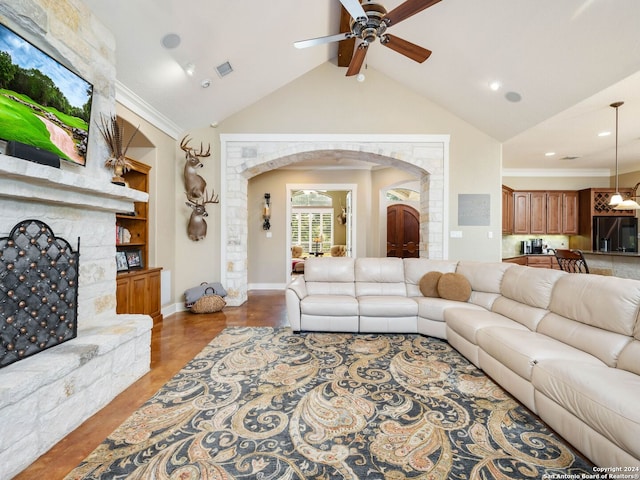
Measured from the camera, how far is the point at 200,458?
151 cm

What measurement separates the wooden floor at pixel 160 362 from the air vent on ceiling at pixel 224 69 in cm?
350

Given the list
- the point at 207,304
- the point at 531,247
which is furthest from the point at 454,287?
the point at 531,247

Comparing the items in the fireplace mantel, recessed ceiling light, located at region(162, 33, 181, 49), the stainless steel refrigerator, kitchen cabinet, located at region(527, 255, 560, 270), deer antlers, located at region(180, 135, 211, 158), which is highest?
recessed ceiling light, located at region(162, 33, 181, 49)

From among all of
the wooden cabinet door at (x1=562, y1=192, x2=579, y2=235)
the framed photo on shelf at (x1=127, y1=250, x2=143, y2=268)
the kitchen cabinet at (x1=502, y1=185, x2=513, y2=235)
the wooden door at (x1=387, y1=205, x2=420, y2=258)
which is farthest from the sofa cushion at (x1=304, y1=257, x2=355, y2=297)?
the wooden cabinet door at (x1=562, y1=192, x2=579, y2=235)

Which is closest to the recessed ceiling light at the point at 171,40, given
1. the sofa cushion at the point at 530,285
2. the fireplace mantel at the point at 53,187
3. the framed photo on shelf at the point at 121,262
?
the fireplace mantel at the point at 53,187

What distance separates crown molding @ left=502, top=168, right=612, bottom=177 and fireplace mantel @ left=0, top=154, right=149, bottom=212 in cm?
779

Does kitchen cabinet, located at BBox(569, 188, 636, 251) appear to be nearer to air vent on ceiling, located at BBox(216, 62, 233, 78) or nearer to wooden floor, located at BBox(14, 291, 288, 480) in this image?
wooden floor, located at BBox(14, 291, 288, 480)

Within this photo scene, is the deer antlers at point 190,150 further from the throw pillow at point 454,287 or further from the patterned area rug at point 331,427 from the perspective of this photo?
the throw pillow at point 454,287

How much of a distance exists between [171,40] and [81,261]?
8.34 ft

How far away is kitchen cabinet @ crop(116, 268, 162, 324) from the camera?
3337 millimetres

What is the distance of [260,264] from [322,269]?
2993mm

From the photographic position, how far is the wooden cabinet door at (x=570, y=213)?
6621 millimetres

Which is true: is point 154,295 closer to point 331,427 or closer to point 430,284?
point 331,427

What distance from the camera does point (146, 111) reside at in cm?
384
